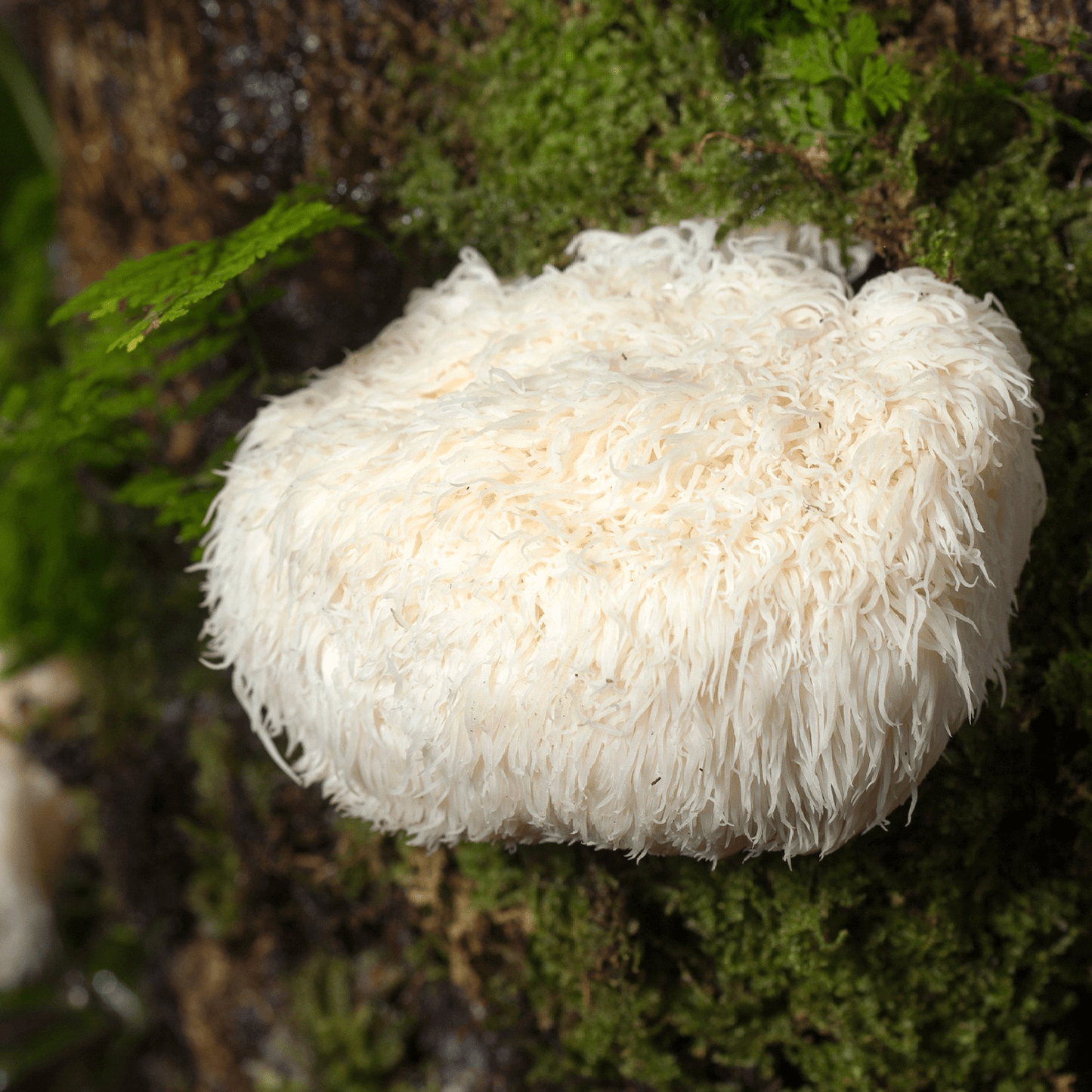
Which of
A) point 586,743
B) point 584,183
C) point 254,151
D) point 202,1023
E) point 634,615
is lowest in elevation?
point 202,1023

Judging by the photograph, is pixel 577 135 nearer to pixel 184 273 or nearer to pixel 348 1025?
pixel 184 273

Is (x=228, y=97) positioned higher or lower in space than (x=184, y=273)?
higher

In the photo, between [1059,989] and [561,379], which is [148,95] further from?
[1059,989]

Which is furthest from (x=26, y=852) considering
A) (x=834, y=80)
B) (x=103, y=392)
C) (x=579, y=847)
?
(x=834, y=80)

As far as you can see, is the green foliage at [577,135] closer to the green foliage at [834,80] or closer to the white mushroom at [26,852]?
the green foliage at [834,80]

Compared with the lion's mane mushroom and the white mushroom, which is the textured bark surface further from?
the white mushroom

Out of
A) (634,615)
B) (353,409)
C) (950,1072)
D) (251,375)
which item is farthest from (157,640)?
(950,1072)

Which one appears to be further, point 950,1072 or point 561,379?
point 950,1072

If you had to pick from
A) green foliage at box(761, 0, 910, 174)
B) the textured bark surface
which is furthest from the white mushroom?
green foliage at box(761, 0, 910, 174)
